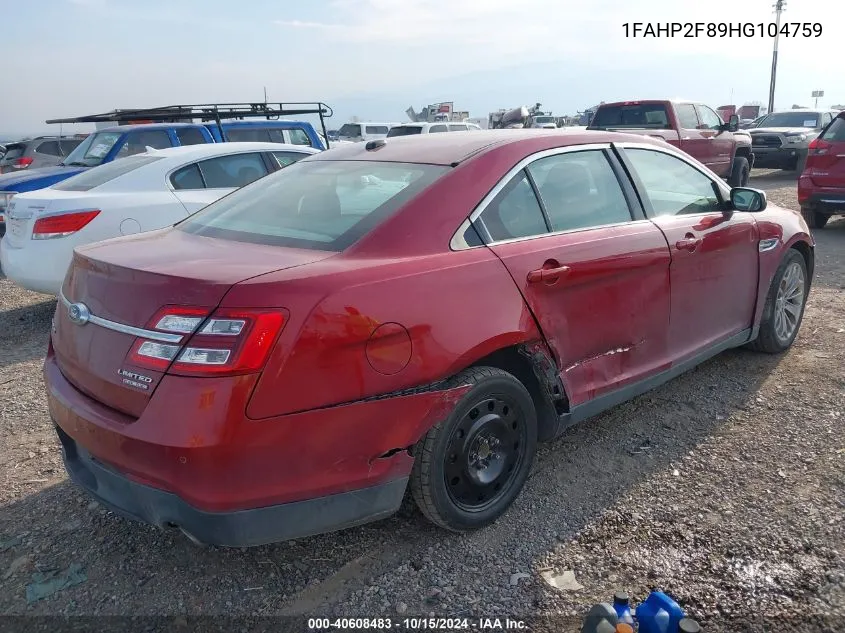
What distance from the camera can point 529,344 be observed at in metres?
2.92

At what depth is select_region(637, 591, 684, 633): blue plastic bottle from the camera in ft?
7.10

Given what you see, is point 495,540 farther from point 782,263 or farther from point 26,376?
point 26,376

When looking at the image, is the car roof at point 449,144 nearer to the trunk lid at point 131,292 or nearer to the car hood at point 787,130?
the trunk lid at point 131,292

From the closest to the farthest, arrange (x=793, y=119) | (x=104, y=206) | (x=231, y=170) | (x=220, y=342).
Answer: (x=220, y=342)
(x=104, y=206)
(x=231, y=170)
(x=793, y=119)

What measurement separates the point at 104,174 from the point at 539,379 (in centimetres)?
507

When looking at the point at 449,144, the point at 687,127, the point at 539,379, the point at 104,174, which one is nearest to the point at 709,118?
the point at 687,127

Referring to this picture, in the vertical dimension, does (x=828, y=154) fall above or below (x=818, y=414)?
above

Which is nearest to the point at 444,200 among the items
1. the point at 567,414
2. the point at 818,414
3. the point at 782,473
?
the point at 567,414

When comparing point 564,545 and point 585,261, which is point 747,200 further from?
point 564,545

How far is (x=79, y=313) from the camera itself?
254cm

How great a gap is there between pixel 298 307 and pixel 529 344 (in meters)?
1.10

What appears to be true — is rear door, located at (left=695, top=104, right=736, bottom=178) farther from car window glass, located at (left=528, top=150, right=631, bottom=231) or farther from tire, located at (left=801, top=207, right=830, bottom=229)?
car window glass, located at (left=528, top=150, right=631, bottom=231)

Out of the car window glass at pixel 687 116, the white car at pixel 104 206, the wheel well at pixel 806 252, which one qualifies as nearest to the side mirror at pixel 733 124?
the car window glass at pixel 687 116

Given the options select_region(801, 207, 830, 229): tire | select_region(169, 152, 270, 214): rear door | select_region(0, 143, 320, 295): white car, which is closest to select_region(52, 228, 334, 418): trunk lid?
select_region(0, 143, 320, 295): white car
